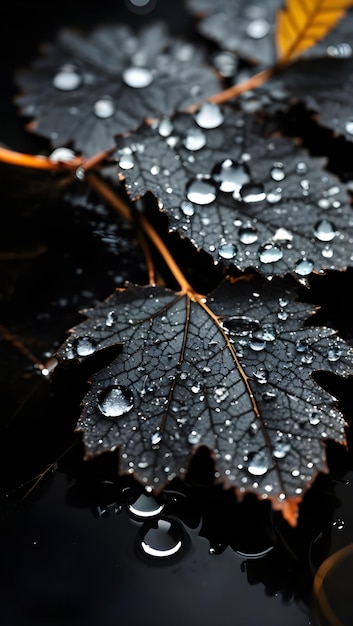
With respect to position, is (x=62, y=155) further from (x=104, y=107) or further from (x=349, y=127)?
(x=349, y=127)

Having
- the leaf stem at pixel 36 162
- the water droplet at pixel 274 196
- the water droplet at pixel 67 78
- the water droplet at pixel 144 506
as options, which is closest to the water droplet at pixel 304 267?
the water droplet at pixel 274 196

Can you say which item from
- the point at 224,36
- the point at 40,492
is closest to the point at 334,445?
the point at 40,492

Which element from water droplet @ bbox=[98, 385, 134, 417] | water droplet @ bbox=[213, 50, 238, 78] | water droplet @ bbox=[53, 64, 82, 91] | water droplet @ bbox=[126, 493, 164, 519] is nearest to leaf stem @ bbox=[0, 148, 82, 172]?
water droplet @ bbox=[53, 64, 82, 91]

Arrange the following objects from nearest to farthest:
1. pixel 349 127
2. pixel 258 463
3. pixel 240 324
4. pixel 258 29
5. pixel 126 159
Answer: pixel 258 463 → pixel 240 324 → pixel 126 159 → pixel 349 127 → pixel 258 29

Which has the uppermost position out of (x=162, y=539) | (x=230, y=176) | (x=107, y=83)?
(x=107, y=83)

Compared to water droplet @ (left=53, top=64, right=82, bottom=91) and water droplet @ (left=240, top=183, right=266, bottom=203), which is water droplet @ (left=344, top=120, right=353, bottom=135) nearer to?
water droplet @ (left=240, top=183, right=266, bottom=203)

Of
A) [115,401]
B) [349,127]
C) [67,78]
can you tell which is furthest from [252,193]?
[67,78]
